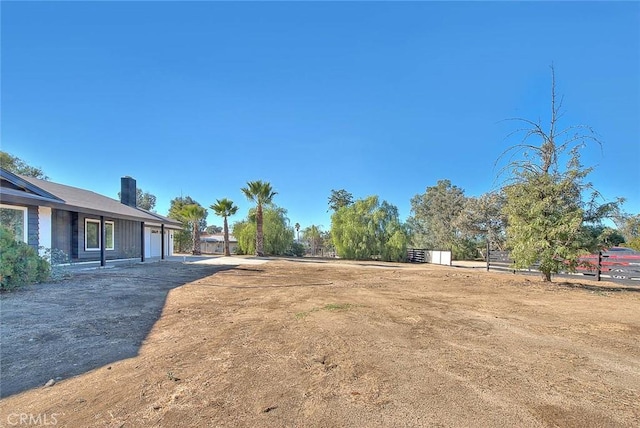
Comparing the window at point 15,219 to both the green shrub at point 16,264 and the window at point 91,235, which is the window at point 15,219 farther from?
the window at point 91,235

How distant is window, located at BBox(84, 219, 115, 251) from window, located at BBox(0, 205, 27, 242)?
357 cm

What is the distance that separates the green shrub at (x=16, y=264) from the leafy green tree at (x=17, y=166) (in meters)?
20.8

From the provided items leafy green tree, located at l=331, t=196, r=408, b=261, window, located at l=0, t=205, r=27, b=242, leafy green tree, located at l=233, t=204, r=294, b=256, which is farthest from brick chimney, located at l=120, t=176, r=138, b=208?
leafy green tree, located at l=331, t=196, r=408, b=261

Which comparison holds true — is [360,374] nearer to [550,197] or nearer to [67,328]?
[67,328]

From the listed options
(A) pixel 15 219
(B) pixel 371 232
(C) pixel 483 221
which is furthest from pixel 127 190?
(C) pixel 483 221

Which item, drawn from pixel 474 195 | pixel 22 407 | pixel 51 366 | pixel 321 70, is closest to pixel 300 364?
pixel 22 407

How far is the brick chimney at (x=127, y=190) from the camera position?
20.0 m

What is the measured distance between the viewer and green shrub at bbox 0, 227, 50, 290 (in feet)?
23.9

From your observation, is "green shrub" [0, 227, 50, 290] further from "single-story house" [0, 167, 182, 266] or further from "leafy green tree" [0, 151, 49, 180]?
"leafy green tree" [0, 151, 49, 180]

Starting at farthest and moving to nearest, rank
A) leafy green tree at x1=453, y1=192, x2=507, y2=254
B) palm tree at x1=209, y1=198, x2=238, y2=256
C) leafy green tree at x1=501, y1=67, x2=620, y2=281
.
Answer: palm tree at x1=209, y1=198, x2=238, y2=256
leafy green tree at x1=453, y1=192, x2=507, y2=254
leafy green tree at x1=501, y1=67, x2=620, y2=281

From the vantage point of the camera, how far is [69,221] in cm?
1316

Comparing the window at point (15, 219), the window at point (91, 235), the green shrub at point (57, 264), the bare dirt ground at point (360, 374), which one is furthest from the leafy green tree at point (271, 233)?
the bare dirt ground at point (360, 374)

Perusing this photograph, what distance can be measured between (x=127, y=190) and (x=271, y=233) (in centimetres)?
1248

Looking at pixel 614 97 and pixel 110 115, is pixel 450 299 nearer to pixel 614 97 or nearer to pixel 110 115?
pixel 614 97
